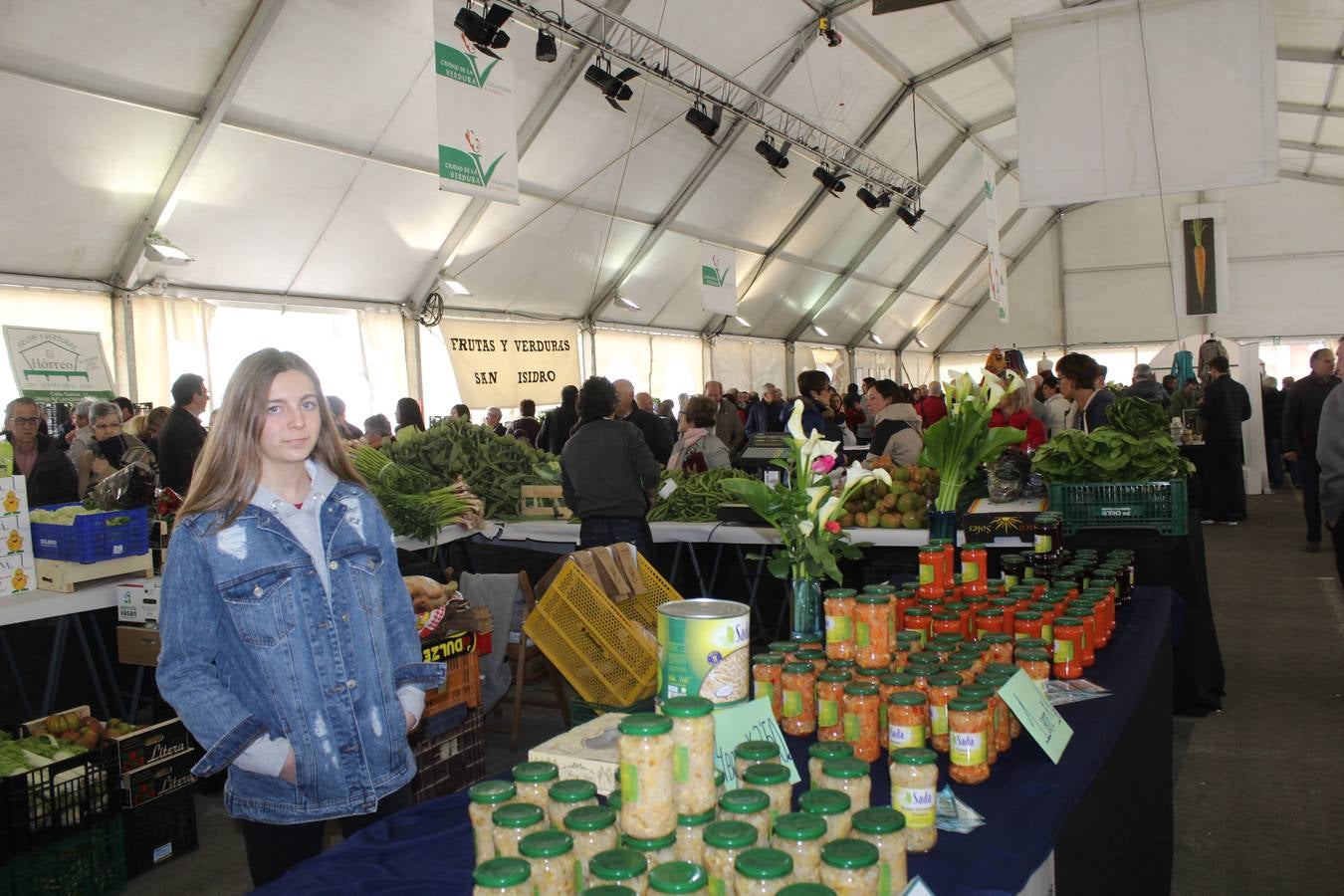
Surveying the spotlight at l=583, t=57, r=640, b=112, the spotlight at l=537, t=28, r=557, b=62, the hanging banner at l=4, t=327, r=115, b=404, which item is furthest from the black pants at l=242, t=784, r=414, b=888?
the spotlight at l=583, t=57, r=640, b=112

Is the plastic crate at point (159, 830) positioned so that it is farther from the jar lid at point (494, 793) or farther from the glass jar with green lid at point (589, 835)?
the glass jar with green lid at point (589, 835)

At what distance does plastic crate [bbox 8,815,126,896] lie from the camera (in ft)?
9.25

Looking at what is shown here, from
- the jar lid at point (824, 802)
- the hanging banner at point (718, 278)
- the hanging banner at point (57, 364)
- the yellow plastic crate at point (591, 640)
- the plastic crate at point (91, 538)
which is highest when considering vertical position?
the hanging banner at point (718, 278)

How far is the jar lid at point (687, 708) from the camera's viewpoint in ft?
4.12

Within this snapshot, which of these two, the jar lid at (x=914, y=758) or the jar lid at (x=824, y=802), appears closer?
the jar lid at (x=824, y=802)

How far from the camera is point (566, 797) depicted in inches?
47.8

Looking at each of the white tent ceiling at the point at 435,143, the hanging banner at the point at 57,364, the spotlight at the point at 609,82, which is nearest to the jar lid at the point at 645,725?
the white tent ceiling at the point at 435,143

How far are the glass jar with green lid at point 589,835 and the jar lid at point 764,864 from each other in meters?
0.17

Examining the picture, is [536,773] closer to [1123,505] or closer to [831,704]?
[831,704]

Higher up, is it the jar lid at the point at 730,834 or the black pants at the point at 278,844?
the jar lid at the point at 730,834

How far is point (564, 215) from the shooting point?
1102cm

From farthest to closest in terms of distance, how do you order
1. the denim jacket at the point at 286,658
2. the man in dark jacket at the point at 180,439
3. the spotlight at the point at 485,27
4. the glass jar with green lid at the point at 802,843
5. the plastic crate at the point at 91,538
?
the spotlight at the point at 485,27 → the man in dark jacket at the point at 180,439 → the plastic crate at the point at 91,538 → the denim jacket at the point at 286,658 → the glass jar with green lid at the point at 802,843

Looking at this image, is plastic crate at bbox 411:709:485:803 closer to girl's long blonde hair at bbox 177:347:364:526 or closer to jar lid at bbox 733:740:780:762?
girl's long blonde hair at bbox 177:347:364:526

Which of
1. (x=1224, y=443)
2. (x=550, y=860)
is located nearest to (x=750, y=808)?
(x=550, y=860)
